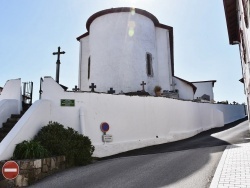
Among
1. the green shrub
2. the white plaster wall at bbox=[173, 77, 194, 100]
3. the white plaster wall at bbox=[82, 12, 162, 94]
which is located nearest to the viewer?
the green shrub

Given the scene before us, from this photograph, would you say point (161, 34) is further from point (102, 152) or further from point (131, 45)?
point (102, 152)

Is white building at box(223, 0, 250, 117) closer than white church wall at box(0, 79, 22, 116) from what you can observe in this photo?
No

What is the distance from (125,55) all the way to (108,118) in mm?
8608

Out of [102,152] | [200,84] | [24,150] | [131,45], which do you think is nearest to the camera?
[24,150]

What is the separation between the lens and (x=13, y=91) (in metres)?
12.2

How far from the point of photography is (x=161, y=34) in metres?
24.1

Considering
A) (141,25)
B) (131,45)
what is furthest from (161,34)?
(131,45)

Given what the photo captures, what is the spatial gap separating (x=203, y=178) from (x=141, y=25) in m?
16.9

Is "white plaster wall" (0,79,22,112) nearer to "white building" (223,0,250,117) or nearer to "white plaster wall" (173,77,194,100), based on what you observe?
"white building" (223,0,250,117)

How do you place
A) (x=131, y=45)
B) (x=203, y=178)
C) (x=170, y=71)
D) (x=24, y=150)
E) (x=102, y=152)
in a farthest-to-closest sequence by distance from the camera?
(x=170, y=71), (x=131, y=45), (x=102, y=152), (x=24, y=150), (x=203, y=178)

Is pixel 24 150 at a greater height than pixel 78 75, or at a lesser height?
lesser

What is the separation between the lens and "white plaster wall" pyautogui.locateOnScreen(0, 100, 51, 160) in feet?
27.3

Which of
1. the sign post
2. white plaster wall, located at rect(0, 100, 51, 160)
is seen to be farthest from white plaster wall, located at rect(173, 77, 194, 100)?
white plaster wall, located at rect(0, 100, 51, 160)

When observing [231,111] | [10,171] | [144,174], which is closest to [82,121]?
[144,174]
